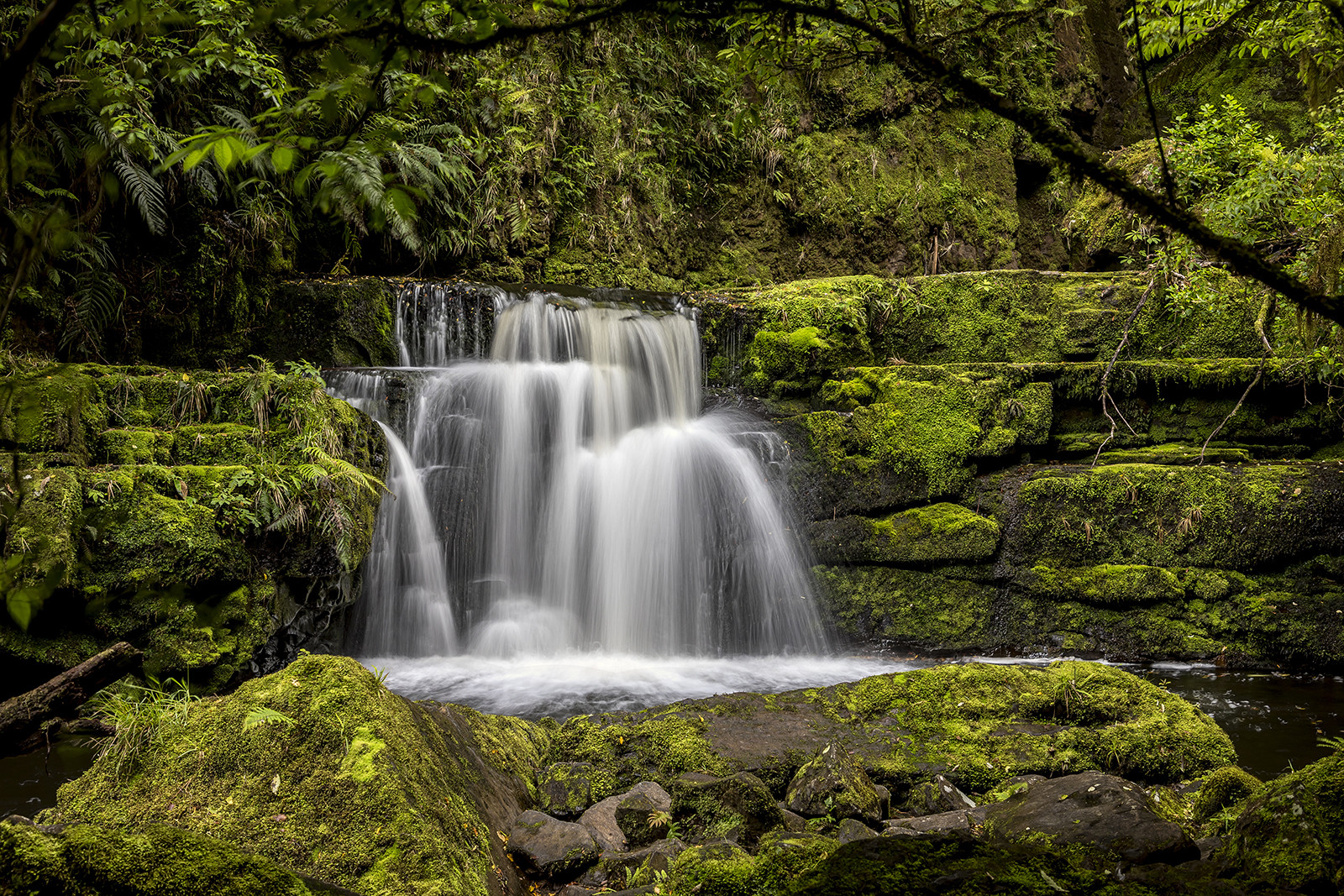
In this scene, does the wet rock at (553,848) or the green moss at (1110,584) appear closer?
the wet rock at (553,848)

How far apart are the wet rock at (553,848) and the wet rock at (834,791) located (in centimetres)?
112

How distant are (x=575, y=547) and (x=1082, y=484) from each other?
18.7ft

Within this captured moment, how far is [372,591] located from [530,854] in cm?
502

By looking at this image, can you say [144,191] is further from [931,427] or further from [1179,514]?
[1179,514]

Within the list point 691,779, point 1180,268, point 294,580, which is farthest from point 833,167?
point 691,779

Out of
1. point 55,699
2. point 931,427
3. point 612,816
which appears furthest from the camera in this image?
point 931,427

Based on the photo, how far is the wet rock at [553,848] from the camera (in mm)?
2984

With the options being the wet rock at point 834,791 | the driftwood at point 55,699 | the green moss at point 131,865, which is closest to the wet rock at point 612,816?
the wet rock at point 834,791

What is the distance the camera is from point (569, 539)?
326 inches

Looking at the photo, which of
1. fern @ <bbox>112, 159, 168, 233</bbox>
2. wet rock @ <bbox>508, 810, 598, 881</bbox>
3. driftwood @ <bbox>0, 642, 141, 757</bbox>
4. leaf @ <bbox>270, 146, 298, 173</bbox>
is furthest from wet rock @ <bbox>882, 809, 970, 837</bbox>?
fern @ <bbox>112, 159, 168, 233</bbox>

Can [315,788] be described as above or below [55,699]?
above

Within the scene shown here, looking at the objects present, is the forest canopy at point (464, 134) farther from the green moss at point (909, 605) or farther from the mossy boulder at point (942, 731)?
the green moss at point (909, 605)

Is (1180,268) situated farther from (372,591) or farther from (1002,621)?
(372,591)

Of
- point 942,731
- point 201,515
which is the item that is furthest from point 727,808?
point 201,515
